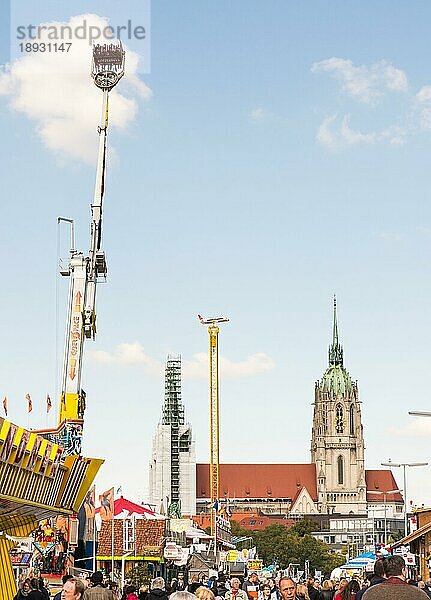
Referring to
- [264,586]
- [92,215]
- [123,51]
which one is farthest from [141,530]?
[264,586]

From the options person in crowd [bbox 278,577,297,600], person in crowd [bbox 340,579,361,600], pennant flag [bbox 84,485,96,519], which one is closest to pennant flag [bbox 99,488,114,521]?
pennant flag [bbox 84,485,96,519]

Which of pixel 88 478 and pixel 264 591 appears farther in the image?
pixel 88 478

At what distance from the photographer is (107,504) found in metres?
46.4

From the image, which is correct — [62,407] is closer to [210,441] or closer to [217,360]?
[217,360]

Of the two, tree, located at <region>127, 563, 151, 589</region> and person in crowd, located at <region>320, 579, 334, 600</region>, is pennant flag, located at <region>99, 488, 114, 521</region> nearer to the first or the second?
tree, located at <region>127, 563, 151, 589</region>

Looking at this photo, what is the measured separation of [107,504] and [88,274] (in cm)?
1824

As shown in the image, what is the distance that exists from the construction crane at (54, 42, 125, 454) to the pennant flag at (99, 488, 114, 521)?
3431 millimetres

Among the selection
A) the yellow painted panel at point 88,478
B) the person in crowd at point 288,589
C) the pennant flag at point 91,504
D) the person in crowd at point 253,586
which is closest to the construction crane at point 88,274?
the pennant flag at point 91,504

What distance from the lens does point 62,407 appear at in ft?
184

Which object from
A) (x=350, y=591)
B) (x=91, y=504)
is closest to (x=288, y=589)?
(x=350, y=591)

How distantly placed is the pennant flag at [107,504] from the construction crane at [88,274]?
11.3 ft

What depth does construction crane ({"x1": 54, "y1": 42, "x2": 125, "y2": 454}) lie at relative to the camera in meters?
55.4

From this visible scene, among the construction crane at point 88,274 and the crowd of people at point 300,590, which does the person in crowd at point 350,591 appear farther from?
the construction crane at point 88,274

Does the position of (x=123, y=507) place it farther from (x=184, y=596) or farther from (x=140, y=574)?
(x=184, y=596)
